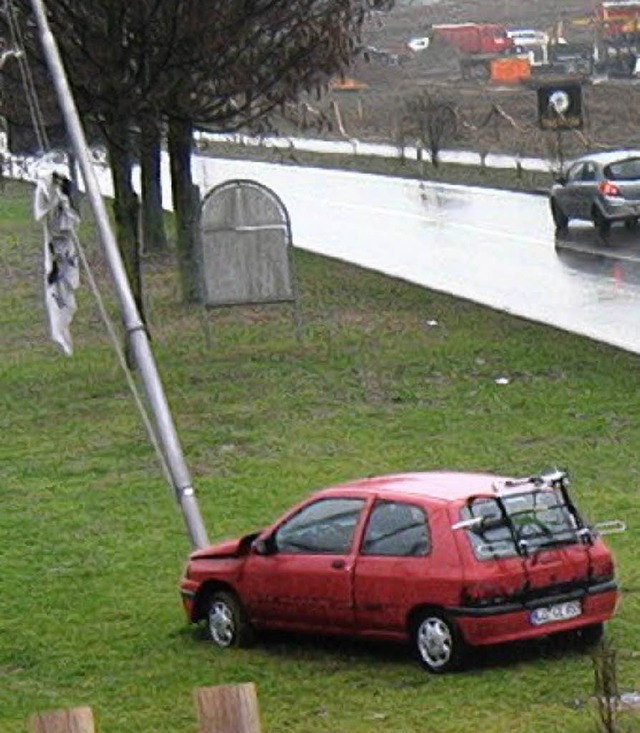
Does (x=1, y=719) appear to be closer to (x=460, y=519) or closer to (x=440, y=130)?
(x=460, y=519)

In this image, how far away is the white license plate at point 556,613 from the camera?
13.4 metres

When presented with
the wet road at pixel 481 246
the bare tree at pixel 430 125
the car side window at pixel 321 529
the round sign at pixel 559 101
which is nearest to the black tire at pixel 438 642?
the car side window at pixel 321 529

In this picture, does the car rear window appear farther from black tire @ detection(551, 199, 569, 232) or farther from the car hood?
the car hood

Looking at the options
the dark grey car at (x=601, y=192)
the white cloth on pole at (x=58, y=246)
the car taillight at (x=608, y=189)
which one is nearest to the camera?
the white cloth on pole at (x=58, y=246)

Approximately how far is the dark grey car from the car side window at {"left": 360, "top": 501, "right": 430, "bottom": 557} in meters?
28.1

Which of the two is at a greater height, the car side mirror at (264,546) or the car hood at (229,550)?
the car side mirror at (264,546)

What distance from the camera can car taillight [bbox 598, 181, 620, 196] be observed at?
136 ft

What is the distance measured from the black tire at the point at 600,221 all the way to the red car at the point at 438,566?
27.6 m

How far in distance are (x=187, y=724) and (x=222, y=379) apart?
46.0 ft

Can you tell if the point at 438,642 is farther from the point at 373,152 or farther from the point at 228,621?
the point at 373,152

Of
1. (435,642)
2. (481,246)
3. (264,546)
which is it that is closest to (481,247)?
(481,246)

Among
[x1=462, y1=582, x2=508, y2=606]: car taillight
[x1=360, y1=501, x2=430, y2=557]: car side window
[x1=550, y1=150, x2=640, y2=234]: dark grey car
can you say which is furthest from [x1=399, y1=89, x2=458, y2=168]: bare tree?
[x1=462, y1=582, x2=508, y2=606]: car taillight

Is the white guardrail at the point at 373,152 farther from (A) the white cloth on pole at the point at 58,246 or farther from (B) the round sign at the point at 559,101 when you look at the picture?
(A) the white cloth on pole at the point at 58,246

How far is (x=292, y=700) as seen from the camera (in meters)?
13.3
